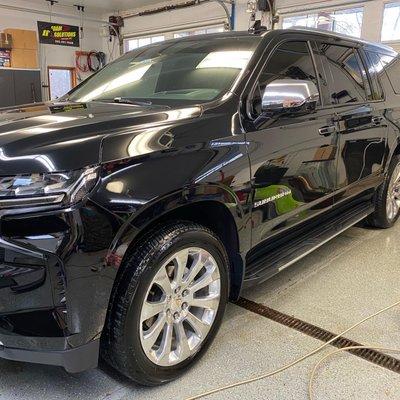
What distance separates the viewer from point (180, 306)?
191 cm

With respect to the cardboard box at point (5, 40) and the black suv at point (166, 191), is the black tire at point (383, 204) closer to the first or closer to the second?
the black suv at point (166, 191)

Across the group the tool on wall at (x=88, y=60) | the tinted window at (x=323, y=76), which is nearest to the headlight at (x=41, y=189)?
the tinted window at (x=323, y=76)

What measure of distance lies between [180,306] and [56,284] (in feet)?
2.09

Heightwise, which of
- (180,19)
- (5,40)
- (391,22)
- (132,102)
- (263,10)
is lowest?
(132,102)

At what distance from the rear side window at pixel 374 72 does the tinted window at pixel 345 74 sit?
11cm

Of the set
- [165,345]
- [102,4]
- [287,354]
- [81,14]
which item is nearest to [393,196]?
[287,354]

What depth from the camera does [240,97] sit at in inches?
83.0

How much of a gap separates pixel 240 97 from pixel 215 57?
1.46ft

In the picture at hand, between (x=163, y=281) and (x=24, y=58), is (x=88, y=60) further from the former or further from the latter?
(x=163, y=281)

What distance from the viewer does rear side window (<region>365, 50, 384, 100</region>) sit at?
137 inches

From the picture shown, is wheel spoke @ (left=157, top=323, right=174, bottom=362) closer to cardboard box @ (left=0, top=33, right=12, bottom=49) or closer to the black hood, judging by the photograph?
the black hood

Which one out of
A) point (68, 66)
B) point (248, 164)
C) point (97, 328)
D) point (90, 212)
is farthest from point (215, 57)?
point (68, 66)

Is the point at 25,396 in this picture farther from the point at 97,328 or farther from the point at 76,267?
the point at 76,267

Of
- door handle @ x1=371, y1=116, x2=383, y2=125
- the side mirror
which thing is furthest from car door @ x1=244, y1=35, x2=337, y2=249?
door handle @ x1=371, y1=116, x2=383, y2=125
